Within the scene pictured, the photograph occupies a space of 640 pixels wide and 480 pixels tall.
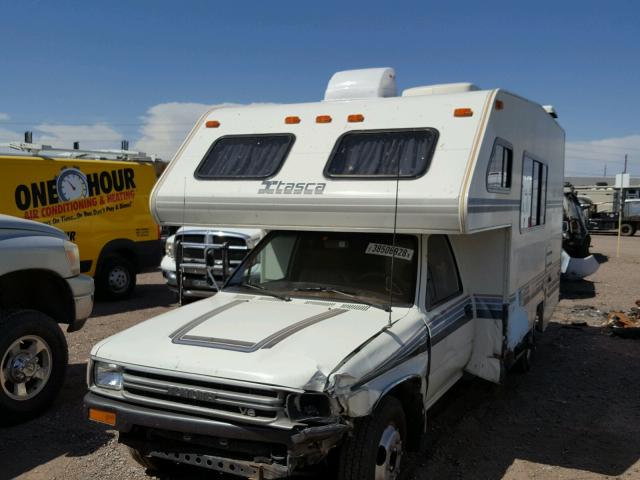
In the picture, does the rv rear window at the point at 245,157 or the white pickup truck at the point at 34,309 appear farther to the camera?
the white pickup truck at the point at 34,309

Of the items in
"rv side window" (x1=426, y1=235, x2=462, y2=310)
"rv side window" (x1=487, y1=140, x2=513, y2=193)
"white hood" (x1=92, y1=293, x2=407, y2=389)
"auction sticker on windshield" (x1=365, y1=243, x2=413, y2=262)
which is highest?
"rv side window" (x1=487, y1=140, x2=513, y2=193)

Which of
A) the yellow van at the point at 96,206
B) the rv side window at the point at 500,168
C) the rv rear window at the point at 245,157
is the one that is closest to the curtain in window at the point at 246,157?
the rv rear window at the point at 245,157

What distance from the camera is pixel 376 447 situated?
136 inches

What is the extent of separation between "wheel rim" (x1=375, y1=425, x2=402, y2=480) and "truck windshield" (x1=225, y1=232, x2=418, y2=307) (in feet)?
2.96

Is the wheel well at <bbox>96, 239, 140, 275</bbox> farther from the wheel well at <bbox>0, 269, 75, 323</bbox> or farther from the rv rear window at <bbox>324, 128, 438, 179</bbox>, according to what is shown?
the rv rear window at <bbox>324, 128, 438, 179</bbox>

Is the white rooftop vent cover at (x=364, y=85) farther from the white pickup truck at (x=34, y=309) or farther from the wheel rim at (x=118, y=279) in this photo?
the wheel rim at (x=118, y=279)

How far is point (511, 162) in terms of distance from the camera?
518cm

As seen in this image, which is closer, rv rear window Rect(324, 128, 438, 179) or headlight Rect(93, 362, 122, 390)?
headlight Rect(93, 362, 122, 390)

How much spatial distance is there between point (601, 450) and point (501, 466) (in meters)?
0.92

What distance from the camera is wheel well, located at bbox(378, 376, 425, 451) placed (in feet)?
12.8

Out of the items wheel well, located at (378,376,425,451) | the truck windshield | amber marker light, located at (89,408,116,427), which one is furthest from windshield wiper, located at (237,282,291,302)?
amber marker light, located at (89,408,116,427)

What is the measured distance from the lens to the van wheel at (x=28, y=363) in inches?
198

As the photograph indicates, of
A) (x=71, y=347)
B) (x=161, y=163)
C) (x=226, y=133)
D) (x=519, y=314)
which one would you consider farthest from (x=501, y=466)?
(x=161, y=163)

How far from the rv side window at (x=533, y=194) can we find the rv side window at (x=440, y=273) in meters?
1.10
